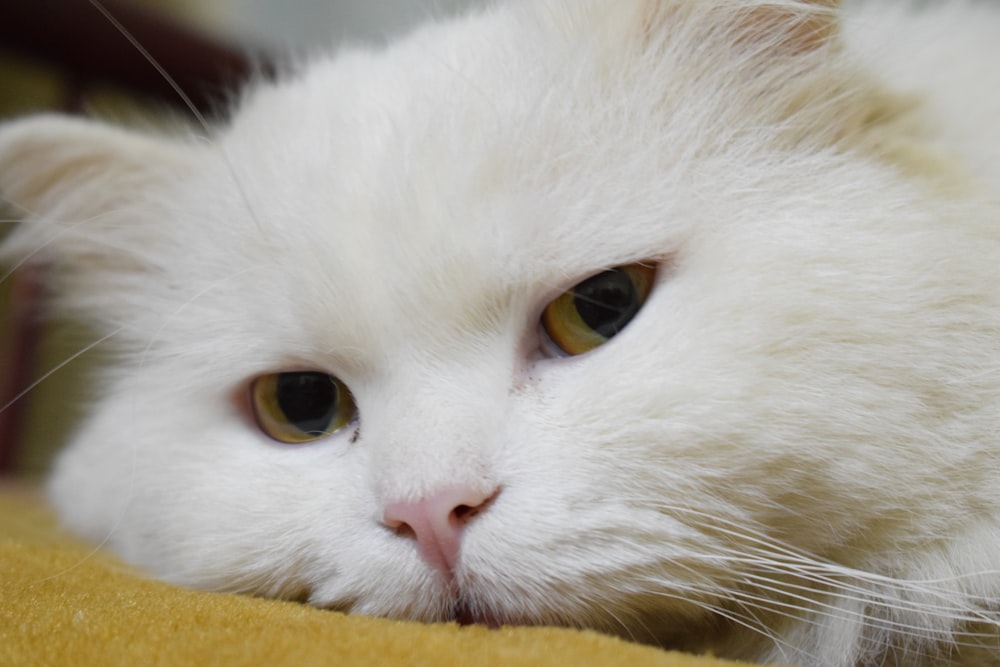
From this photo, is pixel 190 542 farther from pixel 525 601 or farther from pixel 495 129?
pixel 495 129

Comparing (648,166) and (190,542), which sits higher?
(648,166)

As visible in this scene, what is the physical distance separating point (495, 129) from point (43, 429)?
2172 mm

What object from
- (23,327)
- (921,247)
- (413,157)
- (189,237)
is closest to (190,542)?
(189,237)

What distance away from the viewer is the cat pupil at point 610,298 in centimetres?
100

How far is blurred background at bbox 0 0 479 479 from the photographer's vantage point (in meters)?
2.22

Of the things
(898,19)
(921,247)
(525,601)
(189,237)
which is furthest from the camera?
(898,19)

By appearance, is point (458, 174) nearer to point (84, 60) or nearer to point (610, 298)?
point (610, 298)

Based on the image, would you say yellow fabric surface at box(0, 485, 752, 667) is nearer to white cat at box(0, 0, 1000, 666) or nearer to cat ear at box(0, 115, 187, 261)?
white cat at box(0, 0, 1000, 666)

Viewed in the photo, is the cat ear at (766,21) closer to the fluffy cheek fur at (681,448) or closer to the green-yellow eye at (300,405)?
the fluffy cheek fur at (681,448)

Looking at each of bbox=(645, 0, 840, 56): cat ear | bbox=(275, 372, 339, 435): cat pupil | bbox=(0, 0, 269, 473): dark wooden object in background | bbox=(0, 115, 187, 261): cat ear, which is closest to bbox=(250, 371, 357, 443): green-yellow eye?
bbox=(275, 372, 339, 435): cat pupil

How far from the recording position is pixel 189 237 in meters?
1.30

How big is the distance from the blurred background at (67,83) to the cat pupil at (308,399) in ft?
3.12

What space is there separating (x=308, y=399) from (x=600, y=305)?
43 centimetres

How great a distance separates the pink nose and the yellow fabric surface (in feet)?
0.25
